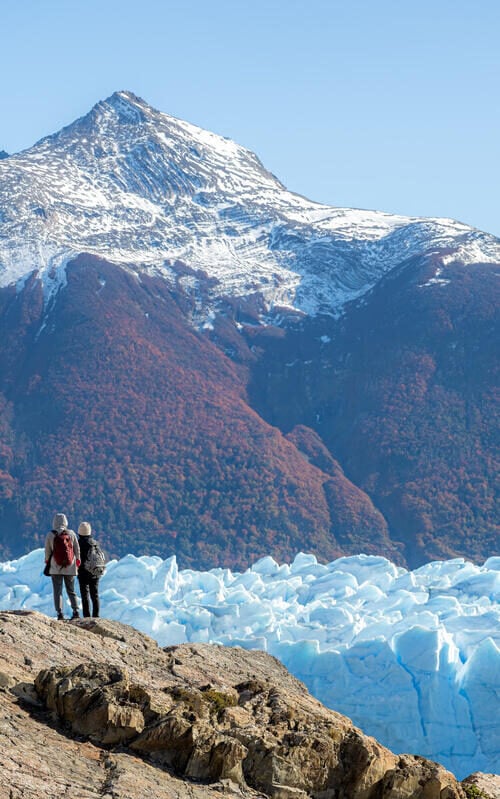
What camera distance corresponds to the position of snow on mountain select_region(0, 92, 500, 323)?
134 metres

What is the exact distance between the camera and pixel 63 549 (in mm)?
15031

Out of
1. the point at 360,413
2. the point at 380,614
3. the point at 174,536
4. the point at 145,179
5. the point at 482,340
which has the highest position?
the point at 145,179

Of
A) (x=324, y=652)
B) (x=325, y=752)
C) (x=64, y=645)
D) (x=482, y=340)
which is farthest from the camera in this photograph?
(x=482, y=340)

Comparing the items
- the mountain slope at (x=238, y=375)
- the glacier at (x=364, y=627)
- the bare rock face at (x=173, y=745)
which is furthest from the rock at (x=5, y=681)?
the mountain slope at (x=238, y=375)

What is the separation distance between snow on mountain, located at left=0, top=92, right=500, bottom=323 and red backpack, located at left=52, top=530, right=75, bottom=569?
112131 mm

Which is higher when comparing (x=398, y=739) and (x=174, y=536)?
(x=174, y=536)

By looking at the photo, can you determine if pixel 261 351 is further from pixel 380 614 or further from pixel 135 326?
pixel 380 614

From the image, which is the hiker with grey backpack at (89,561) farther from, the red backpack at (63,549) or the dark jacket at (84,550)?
the red backpack at (63,549)

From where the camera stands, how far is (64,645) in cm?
1279

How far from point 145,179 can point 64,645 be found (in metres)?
150

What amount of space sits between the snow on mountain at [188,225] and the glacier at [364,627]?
71052mm

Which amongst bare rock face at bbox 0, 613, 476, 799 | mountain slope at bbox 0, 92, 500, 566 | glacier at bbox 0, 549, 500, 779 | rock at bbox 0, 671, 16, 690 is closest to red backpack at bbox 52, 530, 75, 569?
bare rock face at bbox 0, 613, 476, 799

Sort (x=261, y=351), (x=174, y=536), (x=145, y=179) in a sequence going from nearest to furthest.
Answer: (x=174, y=536) → (x=261, y=351) → (x=145, y=179)

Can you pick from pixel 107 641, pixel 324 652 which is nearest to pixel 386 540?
pixel 324 652
